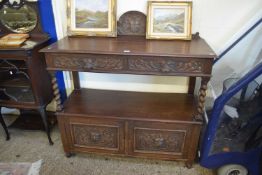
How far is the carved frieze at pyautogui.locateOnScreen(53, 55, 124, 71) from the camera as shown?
1233 millimetres

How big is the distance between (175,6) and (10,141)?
183 cm

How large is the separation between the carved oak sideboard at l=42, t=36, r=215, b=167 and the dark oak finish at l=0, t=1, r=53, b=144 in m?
0.23

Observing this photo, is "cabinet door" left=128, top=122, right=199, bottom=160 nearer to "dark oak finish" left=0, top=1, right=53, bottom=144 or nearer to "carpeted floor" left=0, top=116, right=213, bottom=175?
"carpeted floor" left=0, top=116, right=213, bottom=175

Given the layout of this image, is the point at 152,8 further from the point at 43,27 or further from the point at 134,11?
the point at 43,27

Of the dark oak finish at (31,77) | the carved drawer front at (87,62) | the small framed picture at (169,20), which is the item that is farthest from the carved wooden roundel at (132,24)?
the dark oak finish at (31,77)

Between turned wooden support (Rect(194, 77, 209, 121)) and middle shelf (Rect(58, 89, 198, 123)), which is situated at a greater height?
turned wooden support (Rect(194, 77, 209, 121))

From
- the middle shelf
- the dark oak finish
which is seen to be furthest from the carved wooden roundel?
the dark oak finish

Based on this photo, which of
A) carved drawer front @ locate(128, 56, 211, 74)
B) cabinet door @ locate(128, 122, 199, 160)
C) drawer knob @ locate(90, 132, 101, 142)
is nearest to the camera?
carved drawer front @ locate(128, 56, 211, 74)

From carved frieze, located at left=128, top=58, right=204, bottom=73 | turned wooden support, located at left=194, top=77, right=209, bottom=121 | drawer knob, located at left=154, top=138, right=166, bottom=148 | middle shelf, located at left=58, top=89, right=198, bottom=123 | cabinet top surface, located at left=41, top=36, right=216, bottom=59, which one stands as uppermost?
cabinet top surface, located at left=41, top=36, right=216, bottom=59

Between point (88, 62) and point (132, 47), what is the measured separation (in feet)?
0.95

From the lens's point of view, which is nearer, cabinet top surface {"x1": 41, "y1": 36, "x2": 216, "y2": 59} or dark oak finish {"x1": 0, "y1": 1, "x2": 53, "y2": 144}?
cabinet top surface {"x1": 41, "y1": 36, "x2": 216, "y2": 59}

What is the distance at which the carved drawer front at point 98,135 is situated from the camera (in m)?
1.45

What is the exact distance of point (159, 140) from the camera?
146cm

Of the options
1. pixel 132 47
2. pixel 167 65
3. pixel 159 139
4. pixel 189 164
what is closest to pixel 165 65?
pixel 167 65
